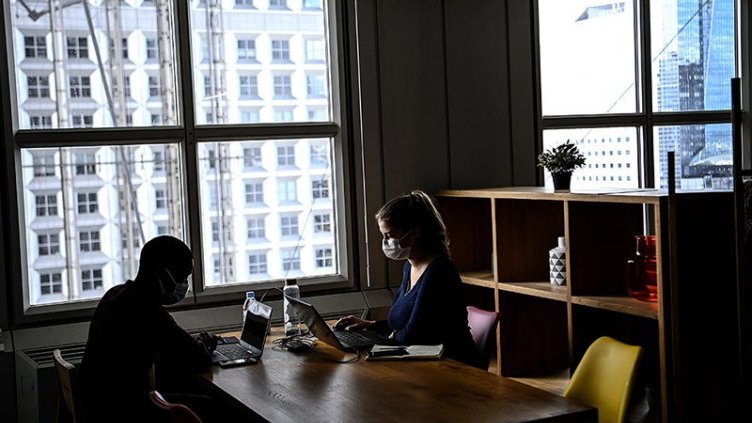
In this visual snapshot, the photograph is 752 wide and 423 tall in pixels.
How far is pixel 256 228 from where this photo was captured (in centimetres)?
477

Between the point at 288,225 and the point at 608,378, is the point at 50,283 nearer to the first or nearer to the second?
the point at 288,225

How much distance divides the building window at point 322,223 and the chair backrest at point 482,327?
3.82 ft

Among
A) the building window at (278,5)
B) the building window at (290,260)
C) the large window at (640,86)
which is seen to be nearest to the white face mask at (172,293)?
the building window at (290,260)

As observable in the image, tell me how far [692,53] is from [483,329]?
8.19ft

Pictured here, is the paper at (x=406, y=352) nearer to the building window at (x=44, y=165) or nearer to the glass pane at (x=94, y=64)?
the glass pane at (x=94, y=64)

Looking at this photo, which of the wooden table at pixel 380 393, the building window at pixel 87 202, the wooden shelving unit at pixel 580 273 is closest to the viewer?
the wooden table at pixel 380 393

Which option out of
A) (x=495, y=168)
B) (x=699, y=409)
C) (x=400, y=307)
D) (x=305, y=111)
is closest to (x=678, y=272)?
(x=699, y=409)

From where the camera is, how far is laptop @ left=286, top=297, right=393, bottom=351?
373 centimetres

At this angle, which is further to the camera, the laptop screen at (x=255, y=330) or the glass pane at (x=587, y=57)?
the glass pane at (x=587, y=57)

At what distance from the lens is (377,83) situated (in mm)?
4840

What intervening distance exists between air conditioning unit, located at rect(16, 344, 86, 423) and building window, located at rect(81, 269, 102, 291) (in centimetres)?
37

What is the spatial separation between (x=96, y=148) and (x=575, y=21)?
266 centimetres

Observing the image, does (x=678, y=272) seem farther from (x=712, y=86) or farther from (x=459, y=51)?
(x=712, y=86)

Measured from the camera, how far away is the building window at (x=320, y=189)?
487 centimetres
